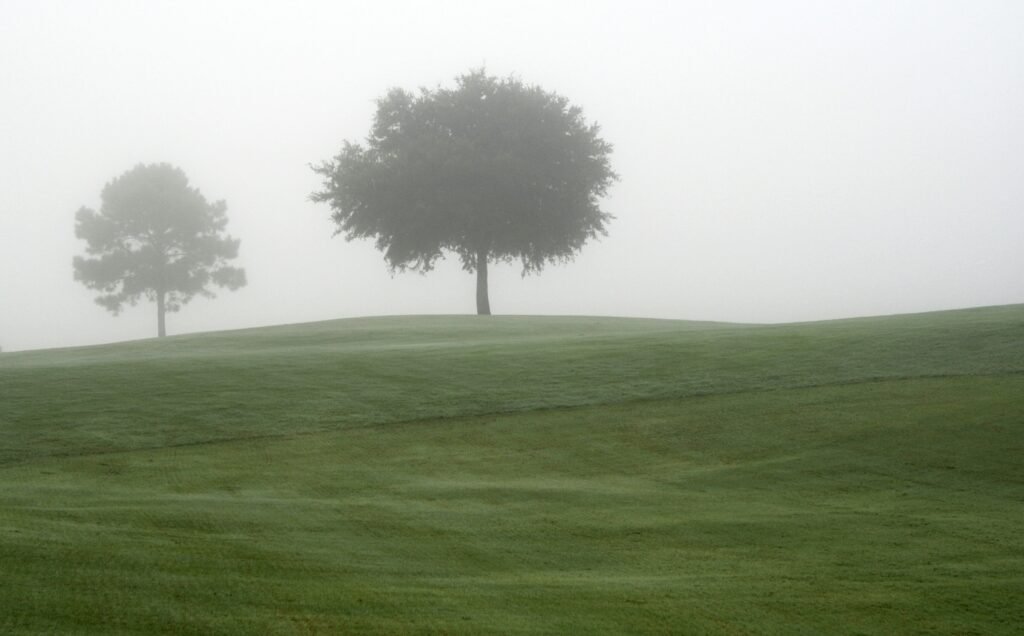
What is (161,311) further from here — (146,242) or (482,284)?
(482,284)

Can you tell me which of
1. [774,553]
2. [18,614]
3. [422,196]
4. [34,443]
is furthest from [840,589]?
[422,196]

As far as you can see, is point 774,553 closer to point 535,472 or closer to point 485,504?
point 485,504

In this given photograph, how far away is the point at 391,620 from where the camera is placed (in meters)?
7.21

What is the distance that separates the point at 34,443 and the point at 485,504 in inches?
268

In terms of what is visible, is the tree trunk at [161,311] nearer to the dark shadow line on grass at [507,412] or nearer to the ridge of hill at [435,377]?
the ridge of hill at [435,377]

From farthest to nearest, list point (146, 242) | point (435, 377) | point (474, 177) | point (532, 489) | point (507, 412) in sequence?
point (146, 242)
point (474, 177)
point (435, 377)
point (507, 412)
point (532, 489)

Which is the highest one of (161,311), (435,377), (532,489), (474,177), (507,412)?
(474,177)

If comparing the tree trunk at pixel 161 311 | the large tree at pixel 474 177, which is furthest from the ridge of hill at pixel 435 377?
the tree trunk at pixel 161 311

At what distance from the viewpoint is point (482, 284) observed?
153 ft

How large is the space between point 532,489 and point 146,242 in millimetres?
56235

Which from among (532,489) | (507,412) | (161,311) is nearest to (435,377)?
(507,412)

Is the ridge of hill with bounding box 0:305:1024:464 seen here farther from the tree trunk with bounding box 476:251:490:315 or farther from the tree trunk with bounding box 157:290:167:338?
the tree trunk with bounding box 157:290:167:338

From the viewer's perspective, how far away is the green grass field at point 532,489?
762 centimetres

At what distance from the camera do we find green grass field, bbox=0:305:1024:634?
7.62 m
